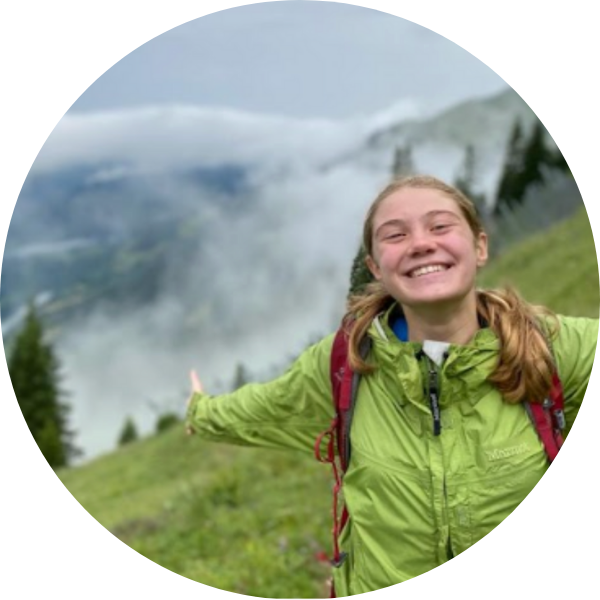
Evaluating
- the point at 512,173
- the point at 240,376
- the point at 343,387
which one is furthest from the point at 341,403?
the point at 512,173

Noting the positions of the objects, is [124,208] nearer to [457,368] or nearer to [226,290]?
[226,290]

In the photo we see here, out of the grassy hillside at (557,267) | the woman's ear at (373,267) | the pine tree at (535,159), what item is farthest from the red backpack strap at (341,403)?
the pine tree at (535,159)

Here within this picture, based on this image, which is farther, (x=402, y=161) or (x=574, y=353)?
(x=402, y=161)

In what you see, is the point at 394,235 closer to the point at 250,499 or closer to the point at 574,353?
the point at 574,353

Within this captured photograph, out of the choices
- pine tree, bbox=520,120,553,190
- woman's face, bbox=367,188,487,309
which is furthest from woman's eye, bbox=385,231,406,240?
pine tree, bbox=520,120,553,190

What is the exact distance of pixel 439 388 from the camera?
7.46 ft

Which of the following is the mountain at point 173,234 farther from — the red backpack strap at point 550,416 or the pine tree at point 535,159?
the red backpack strap at point 550,416

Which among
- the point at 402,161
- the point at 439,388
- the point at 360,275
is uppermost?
the point at 402,161

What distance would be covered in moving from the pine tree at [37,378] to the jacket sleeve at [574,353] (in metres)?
4.67

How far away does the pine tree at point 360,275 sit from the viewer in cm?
271

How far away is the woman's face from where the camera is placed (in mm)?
2221

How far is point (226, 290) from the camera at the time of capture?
5.09 meters

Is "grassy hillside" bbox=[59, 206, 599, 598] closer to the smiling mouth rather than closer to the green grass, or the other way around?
the green grass

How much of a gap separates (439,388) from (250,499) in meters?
4.14
